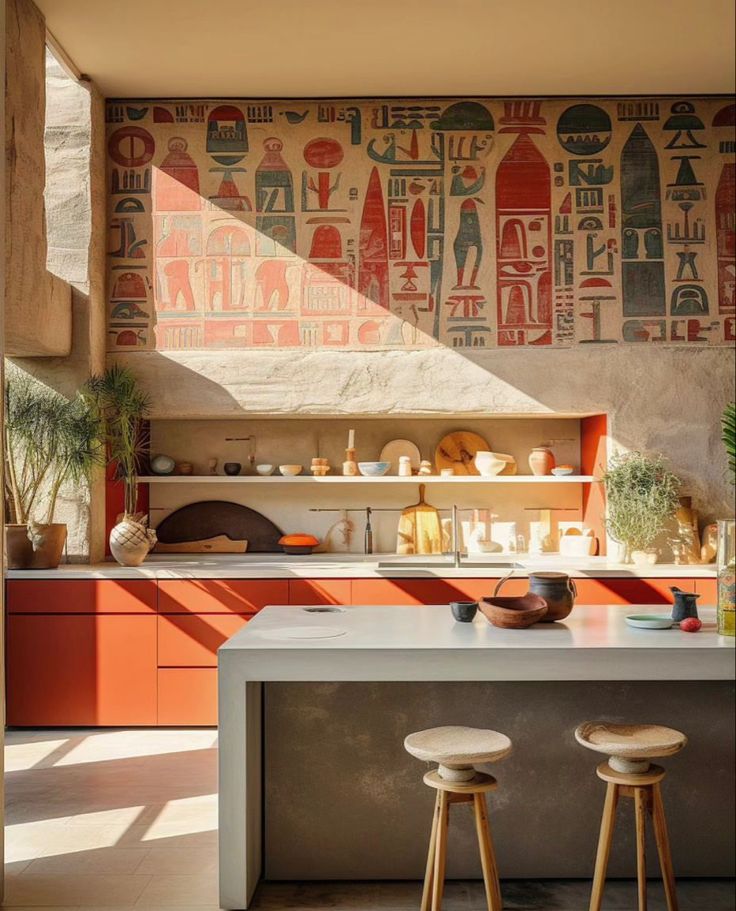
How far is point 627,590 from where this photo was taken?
567 cm

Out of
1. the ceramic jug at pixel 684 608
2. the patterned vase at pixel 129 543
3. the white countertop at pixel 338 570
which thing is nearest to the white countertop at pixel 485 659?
the ceramic jug at pixel 684 608

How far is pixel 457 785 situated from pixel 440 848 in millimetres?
220

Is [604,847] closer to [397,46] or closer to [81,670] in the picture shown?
[81,670]

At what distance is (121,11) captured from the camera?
208 inches

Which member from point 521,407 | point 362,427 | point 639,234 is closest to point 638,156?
point 639,234

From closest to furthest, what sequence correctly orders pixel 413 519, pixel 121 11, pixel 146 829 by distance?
pixel 146 829 → pixel 121 11 → pixel 413 519

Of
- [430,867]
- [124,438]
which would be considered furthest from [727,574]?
[124,438]

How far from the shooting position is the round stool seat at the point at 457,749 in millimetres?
2865

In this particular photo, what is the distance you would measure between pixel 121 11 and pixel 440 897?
15.4 ft

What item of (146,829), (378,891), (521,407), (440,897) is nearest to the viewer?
(440,897)

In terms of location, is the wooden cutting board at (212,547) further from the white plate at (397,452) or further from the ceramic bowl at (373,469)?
the white plate at (397,452)

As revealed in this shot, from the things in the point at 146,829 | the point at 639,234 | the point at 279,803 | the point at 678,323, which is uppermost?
the point at 639,234

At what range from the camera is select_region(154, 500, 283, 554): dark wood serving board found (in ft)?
22.0

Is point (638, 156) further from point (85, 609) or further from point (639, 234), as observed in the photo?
point (85, 609)
